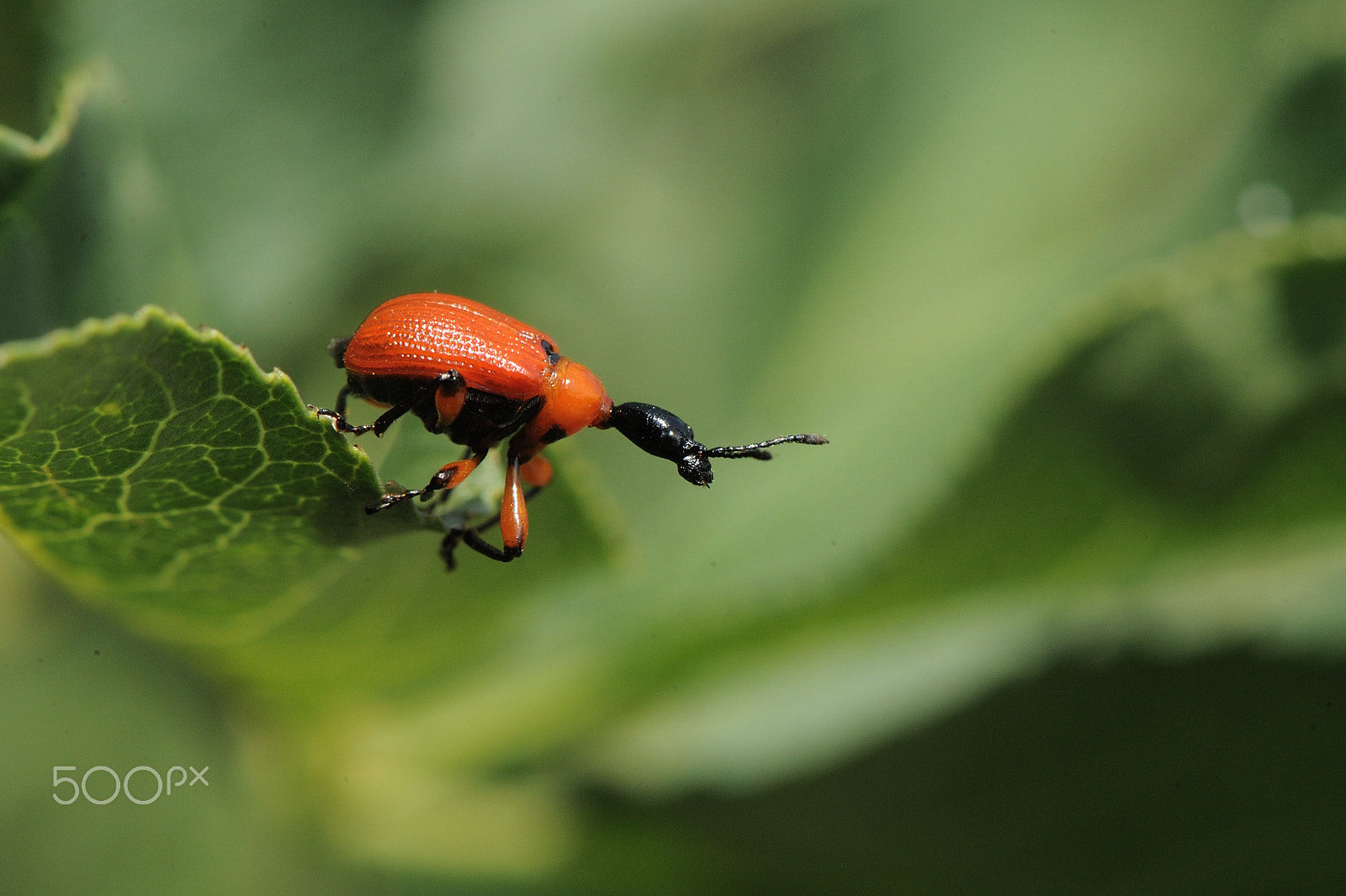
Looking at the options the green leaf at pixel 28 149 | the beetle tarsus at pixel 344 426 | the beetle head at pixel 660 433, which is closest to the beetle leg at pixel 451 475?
the beetle tarsus at pixel 344 426

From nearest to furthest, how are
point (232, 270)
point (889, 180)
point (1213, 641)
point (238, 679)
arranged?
point (1213, 641)
point (238, 679)
point (232, 270)
point (889, 180)

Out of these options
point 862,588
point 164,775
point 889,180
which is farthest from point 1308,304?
point 164,775

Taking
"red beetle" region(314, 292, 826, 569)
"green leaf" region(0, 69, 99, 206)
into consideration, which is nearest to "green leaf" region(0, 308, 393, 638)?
"red beetle" region(314, 292, 826, 569)

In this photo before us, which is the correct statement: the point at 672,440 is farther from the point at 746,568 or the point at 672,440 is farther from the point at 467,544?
the point at 467,544

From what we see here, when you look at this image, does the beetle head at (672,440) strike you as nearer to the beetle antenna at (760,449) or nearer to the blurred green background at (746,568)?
the beetle antenna at (760,449)

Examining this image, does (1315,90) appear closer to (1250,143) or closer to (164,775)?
(1250,143)
